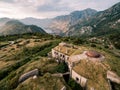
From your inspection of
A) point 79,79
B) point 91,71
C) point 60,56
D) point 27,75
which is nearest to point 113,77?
point 91,71

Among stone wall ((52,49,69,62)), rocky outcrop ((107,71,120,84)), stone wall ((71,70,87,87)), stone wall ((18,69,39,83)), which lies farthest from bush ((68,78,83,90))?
stone wall ((52,49,69,62))

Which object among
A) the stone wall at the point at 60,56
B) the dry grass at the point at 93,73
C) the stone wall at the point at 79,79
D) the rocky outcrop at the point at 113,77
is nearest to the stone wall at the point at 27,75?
the stone wall at the point at 79,79

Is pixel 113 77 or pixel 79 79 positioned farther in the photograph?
pixel 79 79

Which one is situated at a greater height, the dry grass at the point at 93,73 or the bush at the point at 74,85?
the dry grass at the point at 93,73

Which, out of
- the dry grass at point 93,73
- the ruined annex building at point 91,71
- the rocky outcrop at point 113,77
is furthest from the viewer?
the rocky outcrop at point 113,77

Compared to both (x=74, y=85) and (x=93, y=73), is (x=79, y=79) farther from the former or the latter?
(x=93, y=73)

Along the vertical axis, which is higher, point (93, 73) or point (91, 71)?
point (91, 71)

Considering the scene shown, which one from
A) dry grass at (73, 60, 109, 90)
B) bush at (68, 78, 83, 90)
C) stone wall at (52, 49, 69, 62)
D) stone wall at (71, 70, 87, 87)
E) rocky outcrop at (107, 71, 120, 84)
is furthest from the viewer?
stone wall at (52, 49, 69, 62)

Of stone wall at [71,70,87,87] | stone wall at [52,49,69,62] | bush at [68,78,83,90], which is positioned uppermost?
stone wall at [52,49,69,62]

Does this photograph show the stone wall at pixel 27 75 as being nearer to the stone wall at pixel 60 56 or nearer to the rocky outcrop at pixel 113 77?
the stone wall at pixel 60 56

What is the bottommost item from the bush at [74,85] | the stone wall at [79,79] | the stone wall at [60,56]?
the bush at [74,85]

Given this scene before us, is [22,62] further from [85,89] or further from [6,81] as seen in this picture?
[85,89]

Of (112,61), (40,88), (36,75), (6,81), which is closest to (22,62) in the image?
(6,81)

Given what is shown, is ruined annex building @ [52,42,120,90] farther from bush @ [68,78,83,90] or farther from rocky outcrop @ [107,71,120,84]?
bush @ [68,78,83,90]
